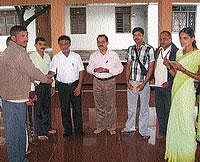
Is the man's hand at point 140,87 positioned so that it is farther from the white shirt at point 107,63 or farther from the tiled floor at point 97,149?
the tiled floor at point 97,149

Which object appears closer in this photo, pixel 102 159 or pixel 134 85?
pixel 102 159

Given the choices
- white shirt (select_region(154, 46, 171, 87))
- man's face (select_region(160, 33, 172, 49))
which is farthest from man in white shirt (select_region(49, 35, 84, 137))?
man's face (select_region(160, 33, 172, 49))

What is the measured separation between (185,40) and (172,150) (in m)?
1.21

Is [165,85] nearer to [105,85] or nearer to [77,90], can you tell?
[105,85]

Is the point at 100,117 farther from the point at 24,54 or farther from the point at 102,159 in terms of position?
the point at 24,54

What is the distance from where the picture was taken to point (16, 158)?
357cm

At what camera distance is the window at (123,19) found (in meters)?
16.9

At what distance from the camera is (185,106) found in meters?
3.47

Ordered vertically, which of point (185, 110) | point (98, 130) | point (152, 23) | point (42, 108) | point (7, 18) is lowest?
point (98, 130)

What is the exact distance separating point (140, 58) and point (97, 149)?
4.72 ft

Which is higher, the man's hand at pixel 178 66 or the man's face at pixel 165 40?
the man's face at pixel 165 40

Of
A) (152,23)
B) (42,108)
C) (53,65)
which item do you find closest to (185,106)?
(53,65)

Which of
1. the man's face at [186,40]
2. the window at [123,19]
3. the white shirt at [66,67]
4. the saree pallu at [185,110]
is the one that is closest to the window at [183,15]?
the window at [123,19]

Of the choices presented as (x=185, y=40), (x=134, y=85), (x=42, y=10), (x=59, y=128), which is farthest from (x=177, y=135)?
(x=42, y=10)
